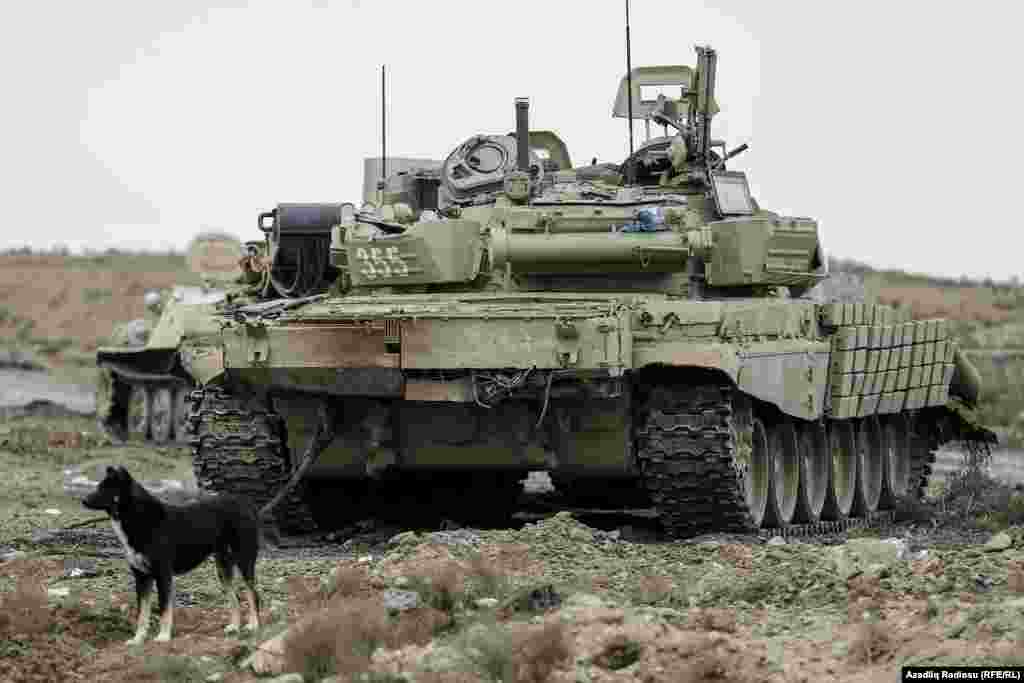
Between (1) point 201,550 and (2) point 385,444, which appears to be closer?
(1) point 201,550

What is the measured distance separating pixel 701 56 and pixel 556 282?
2.55m

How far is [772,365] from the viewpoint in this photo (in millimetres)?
15812

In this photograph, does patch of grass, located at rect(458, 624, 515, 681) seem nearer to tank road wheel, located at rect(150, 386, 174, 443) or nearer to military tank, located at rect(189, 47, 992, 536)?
military tank, located at rect(189, 47, 992, 536)

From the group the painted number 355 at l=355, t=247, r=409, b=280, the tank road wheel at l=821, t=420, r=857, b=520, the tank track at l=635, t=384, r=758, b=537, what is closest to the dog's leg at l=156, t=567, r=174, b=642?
the tank track at l=635, t=384, r=758, b=537

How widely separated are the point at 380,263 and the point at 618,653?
7.64 metres

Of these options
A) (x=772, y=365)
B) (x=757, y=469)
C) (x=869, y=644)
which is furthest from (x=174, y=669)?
(x=757, y=469)

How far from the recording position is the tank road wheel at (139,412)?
30.1m

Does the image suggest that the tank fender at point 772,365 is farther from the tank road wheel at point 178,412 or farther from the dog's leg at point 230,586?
the tank road wheel at point 178,412

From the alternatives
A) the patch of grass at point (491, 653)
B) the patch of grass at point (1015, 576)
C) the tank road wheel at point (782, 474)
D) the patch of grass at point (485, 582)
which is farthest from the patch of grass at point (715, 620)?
the tank road wheel at point (782, 474)

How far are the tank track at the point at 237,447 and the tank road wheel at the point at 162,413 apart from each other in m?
14.0

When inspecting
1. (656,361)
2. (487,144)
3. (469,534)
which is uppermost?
(487,144)

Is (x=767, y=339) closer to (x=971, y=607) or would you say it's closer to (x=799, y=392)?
(x=799, y=392)

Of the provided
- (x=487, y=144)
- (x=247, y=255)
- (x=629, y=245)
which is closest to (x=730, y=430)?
(x=629, y=245)

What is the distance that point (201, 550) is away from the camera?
10.7 metres
